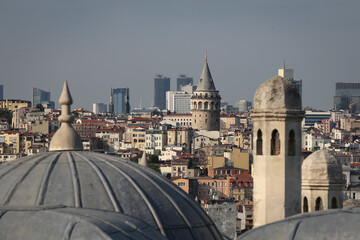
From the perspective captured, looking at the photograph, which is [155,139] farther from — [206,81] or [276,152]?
[276,152]

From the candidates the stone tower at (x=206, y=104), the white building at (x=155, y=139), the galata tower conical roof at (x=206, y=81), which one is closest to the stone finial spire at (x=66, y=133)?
the white building at (x=155, y=139)

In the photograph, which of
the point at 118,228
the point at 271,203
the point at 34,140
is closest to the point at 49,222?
the point at 118,228

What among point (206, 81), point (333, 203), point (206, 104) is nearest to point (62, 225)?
point (333, 203)

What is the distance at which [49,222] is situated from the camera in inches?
187

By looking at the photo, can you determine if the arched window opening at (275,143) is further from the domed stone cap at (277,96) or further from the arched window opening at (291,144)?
the domed stone cap at (277,96)

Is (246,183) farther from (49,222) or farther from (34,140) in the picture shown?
(49,222)

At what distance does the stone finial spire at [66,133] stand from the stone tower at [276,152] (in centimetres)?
188

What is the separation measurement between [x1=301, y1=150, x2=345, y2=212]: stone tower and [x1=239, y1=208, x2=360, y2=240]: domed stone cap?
5471 mm

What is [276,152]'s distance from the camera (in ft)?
29.1

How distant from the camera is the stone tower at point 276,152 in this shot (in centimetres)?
877

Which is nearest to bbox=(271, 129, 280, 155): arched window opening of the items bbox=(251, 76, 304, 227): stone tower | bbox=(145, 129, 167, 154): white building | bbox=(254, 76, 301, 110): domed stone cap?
bbox=(251, 76, 304, 227): stone tower

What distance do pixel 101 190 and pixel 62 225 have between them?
2242 millimetres

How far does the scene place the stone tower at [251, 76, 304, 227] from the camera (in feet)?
28.8

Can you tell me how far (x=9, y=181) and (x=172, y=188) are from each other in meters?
1.27
